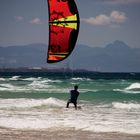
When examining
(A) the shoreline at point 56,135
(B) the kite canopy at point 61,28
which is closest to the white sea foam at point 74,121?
(A) the shoreline at point 56,135

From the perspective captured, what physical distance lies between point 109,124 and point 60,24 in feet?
21.6

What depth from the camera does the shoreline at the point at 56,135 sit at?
1084 cm

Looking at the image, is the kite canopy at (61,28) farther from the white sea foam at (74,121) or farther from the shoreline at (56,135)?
the white sea foam at (74,121)

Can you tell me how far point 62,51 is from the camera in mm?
7309

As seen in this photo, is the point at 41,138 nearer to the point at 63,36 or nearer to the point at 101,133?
the point at 101,133

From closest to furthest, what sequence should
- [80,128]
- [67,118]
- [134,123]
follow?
1. [80,128]
2. [134,123]
3. [67,118]

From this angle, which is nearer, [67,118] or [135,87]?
[67,118]

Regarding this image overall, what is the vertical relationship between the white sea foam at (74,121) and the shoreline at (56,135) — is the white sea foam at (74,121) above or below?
below

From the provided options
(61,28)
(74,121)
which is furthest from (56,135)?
(61,28)

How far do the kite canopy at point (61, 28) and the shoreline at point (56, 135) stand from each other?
3.82m

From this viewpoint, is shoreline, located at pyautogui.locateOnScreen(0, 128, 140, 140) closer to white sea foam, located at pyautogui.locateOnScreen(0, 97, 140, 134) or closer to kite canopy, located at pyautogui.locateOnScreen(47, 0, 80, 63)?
white sea foam, located at pyautogui.locateOnScreen(0, 97, 140, 134)

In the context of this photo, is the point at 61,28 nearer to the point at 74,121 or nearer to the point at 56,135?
the point at 56,135

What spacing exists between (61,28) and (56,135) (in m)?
4.49

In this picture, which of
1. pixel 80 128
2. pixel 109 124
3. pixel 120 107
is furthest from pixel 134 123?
pixel 120 107
